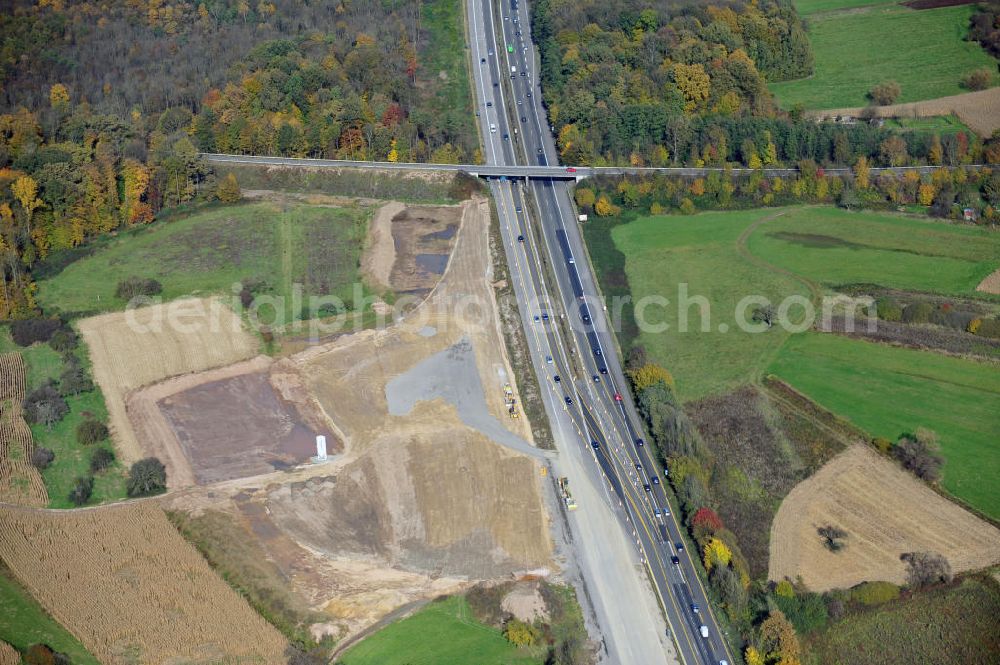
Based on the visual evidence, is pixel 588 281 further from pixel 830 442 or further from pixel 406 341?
pixel 830 442

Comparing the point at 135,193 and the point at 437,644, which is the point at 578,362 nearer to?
the point at 437,644

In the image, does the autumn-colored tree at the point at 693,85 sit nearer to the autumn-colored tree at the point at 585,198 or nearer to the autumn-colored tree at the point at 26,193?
the autumn-colored tree at the point at 585,198

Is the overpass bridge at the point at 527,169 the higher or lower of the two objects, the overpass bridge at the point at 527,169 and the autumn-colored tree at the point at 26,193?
the lower

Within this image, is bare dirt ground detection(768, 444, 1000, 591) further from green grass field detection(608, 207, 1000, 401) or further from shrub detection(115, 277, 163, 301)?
shrub detection(115, 277, 163, 301)

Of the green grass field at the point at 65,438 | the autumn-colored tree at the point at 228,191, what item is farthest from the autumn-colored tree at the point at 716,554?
the autumn-colored tree at the point at 228,191

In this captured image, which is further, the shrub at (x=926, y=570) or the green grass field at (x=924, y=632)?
the shrub at (x=926, y=570)

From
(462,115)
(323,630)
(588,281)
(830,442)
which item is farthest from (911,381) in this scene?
(462,115)

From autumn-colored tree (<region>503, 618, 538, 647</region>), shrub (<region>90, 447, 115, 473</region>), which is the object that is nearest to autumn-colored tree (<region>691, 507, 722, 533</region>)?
autumn-colored tree (<region>503, 618, 538, 647</region>)
